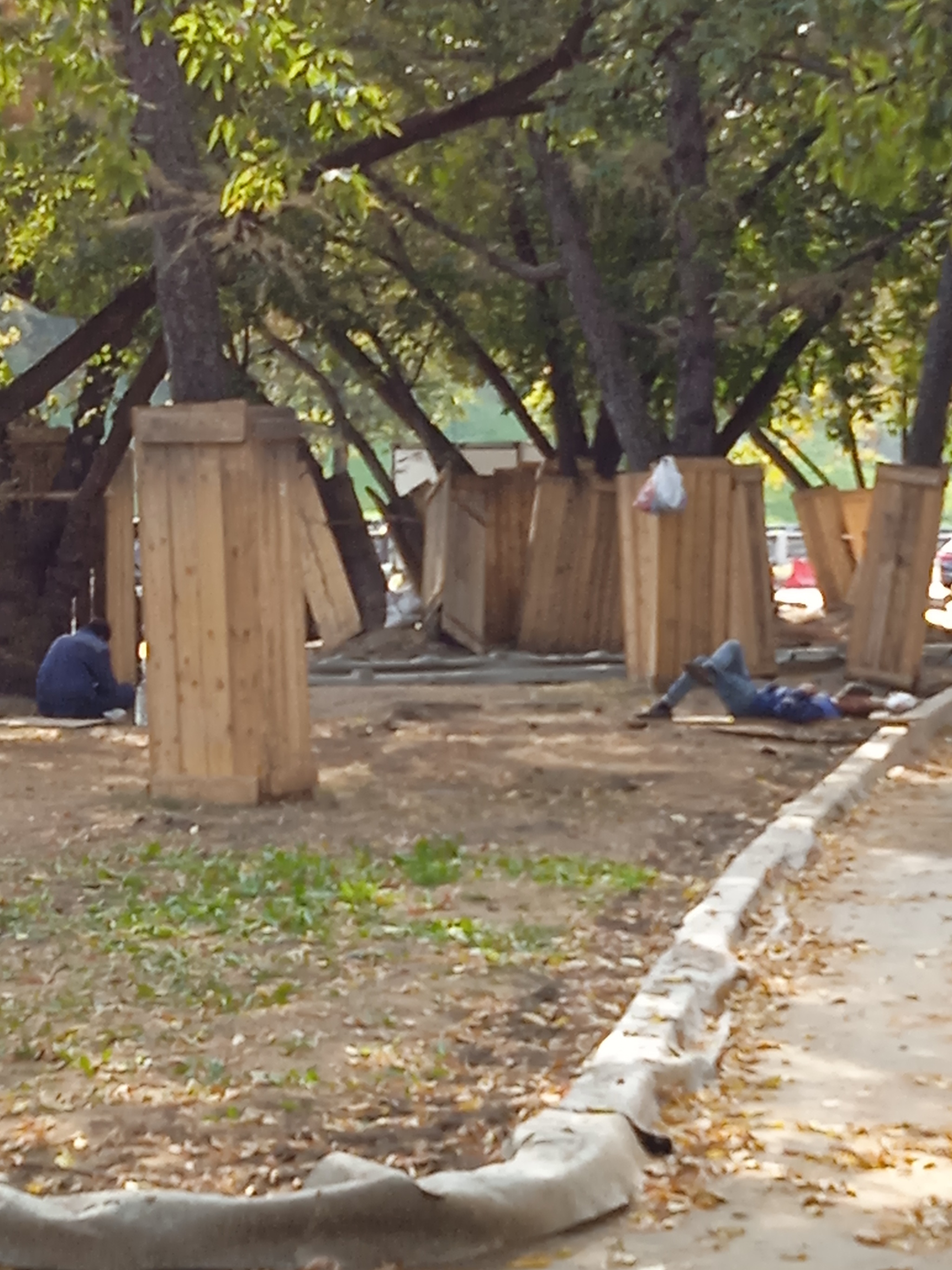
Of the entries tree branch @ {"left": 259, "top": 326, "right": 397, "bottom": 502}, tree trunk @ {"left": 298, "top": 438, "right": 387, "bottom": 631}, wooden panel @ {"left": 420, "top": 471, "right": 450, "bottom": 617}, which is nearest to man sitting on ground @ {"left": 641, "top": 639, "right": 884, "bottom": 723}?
wooden panel @ {"left": 420, "top": 471, "right": 450, "bottom": 617}

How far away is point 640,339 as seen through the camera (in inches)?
811

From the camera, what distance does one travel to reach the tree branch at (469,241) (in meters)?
19.3

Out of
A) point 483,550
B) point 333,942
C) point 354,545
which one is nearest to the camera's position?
point 333,942

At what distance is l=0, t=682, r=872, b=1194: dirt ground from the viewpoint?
5.13 m

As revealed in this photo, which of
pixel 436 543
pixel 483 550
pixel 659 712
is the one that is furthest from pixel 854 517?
pixel 659 712

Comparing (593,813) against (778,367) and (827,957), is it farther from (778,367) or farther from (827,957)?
(778,367)

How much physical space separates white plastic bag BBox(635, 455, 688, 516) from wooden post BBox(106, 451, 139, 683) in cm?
435

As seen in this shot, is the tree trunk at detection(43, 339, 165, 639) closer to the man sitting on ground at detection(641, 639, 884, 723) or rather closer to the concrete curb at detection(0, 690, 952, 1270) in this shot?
the man sitting on ground at detection(641, 639, 884, 723)

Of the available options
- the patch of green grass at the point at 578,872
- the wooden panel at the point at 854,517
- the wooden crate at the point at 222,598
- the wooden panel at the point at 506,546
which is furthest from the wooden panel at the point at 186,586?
the wooden panel at the point at 854,517

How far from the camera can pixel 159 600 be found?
10.3m

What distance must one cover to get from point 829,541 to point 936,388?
1020 cm

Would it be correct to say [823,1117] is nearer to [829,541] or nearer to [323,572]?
[323,572]

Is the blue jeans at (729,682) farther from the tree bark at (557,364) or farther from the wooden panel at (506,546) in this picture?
the wooden panel at (506,546)

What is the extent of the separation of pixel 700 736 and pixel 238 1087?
8922 mm
